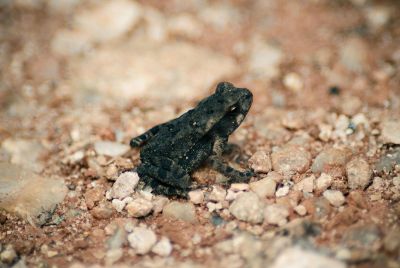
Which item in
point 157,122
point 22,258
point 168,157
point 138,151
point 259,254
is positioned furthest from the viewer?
point 157,122

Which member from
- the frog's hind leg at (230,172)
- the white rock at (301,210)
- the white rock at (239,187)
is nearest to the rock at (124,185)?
the frog's hind leg at (230,172)

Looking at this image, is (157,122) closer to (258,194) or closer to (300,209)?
(258,194)

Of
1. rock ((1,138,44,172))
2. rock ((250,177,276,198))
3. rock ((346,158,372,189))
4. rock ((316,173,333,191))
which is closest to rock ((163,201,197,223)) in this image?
rock ((250,177,276,198))

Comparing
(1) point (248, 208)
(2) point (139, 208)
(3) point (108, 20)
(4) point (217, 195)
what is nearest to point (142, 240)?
(2) point (139, 208)

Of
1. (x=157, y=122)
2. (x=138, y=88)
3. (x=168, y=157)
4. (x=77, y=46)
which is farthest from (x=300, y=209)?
(x=77, y=46)

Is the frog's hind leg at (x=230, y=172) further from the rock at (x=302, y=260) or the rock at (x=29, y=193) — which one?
the rock at (x=29, y=193)
